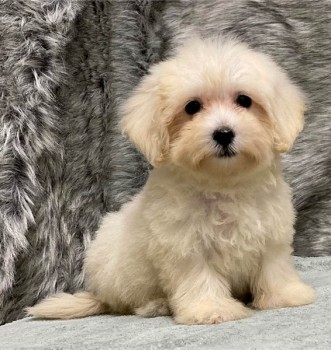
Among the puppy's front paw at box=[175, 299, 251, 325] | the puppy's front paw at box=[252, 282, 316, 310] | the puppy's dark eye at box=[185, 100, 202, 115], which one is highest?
the puppy's dark eye at box=[185, 100, 202, 115]

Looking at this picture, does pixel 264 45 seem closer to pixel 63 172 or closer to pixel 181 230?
pixel 63 172

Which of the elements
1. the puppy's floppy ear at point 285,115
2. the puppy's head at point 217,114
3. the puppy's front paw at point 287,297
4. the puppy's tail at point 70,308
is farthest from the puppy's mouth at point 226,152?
the puppy's tail at point 70,308


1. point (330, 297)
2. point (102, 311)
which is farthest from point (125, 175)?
point (330, 297)

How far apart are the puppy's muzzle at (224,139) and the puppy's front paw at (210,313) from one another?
450mm

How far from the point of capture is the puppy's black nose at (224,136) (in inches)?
76.9

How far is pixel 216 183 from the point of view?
2.08 metres

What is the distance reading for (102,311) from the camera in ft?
8.11

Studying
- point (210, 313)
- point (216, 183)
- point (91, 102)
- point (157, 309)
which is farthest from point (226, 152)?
point (91, 102)

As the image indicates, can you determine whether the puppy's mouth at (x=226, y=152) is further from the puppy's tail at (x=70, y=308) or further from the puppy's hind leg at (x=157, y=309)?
the puppy's tail at (x=70, y=308)

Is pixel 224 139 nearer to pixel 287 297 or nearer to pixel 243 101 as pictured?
pixel 243 101

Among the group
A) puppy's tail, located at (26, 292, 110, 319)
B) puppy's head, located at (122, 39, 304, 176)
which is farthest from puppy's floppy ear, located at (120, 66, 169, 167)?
puppy's tail, located at (26, 292, 110, 319)

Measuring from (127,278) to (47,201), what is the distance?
2.42 ft

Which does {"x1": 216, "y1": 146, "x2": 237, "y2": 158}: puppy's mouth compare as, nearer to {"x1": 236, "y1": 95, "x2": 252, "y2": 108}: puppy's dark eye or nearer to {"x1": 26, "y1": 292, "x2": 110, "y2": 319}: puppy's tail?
{"x1": 236, "y1": 95, "x2": 252, "y2": 108}: puppy's dark eye

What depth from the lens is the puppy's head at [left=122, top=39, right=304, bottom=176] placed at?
1972mm
